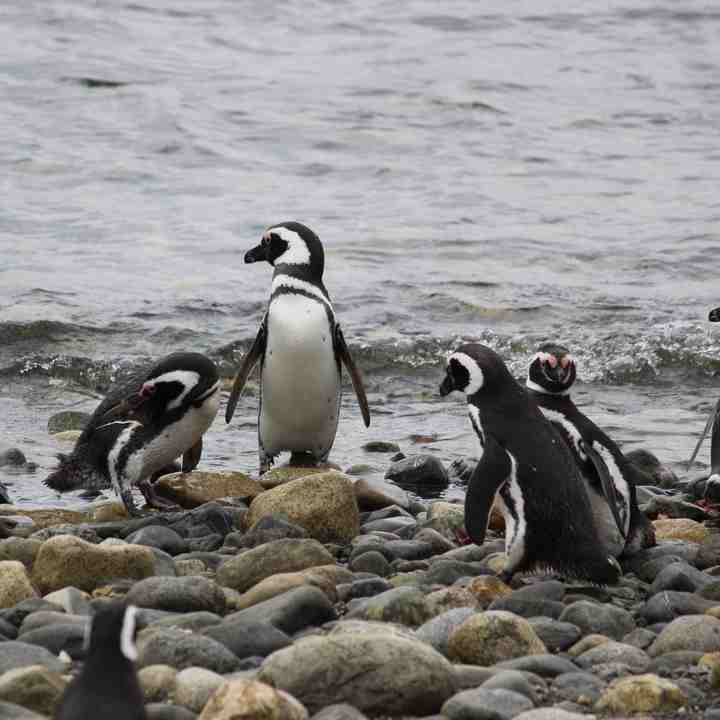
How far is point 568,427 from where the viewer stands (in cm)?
610

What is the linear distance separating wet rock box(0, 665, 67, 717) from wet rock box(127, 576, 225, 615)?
91 centimetres

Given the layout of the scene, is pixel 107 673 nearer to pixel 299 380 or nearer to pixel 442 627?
pixel 442 627

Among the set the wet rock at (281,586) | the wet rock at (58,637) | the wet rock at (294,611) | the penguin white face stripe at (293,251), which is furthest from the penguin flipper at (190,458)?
the wet rock at (58,637)

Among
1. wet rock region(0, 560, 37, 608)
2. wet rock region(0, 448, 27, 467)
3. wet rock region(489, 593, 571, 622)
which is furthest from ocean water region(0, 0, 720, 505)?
wet rock region(489, 593, 571, 622)

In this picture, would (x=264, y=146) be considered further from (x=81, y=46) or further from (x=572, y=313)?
(x=572, y=313)

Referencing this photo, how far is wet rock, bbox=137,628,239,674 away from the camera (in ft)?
14.1

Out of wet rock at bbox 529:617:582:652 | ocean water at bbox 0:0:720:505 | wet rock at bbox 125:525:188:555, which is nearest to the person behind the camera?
wet rock at bbox 529:617:582:652

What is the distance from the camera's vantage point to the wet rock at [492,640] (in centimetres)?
446

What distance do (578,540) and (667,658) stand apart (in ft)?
3.21

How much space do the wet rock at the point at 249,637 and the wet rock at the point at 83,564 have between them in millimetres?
787

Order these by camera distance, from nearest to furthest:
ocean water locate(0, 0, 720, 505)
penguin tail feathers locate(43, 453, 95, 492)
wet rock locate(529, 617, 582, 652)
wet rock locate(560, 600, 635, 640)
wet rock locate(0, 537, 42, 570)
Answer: wet rock locate(529, 617, 582, 652) < wet rock locate(560, 600, 635, 640) < wet rock locate(0, 537, 42, 570) < penguin tail feathers locate(43, 453, 95, 492) < ocean water locate(0, 0, 720, 505)

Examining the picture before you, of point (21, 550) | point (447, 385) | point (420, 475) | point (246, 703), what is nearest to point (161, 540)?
point (21, 550)

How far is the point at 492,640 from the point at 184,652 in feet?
2.79

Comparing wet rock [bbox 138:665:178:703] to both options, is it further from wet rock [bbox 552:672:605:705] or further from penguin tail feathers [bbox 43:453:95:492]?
penguin tail feathers [bbox 43:453:95:492]
